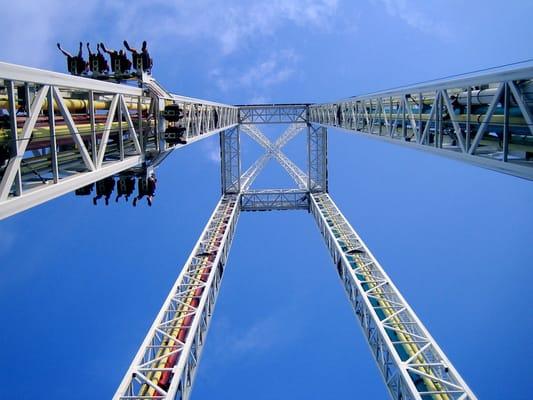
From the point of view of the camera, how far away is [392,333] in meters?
19.1

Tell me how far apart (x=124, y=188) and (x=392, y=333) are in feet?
41.9

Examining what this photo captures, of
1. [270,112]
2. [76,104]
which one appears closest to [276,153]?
[270,112]

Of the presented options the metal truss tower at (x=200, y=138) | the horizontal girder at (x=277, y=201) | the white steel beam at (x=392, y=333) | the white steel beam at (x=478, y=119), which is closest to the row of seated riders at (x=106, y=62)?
the metal truss tower at (x=200, y=138)

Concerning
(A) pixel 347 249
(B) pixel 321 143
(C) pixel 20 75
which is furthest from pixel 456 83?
(B) pixel 321 143

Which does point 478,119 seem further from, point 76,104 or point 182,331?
point 182,331

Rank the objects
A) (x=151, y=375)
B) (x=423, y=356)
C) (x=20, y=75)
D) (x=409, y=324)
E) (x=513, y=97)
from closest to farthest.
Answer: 1. (x=20, y=75)
2. (x=513, y=97)
3. (x=151, y=375)
4. (x=423, y=356)
5. (x=409, y=324)

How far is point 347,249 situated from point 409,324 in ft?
25.1

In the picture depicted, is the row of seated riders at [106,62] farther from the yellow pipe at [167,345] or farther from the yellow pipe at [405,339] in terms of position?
the yellow pipe at [405,339]

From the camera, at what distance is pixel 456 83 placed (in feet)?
35.4

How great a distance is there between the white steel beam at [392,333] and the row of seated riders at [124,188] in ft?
37.0

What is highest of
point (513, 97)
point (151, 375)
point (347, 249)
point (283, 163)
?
point (513, 97)

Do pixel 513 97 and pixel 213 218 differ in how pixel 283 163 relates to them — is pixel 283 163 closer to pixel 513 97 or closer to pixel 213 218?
pixel 213 218

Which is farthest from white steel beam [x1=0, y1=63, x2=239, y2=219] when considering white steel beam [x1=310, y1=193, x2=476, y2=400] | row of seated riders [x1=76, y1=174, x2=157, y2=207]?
white steel beam [x1=310, y1=193, x2=476, y2=400]

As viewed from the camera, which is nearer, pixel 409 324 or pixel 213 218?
pixel 409 324
